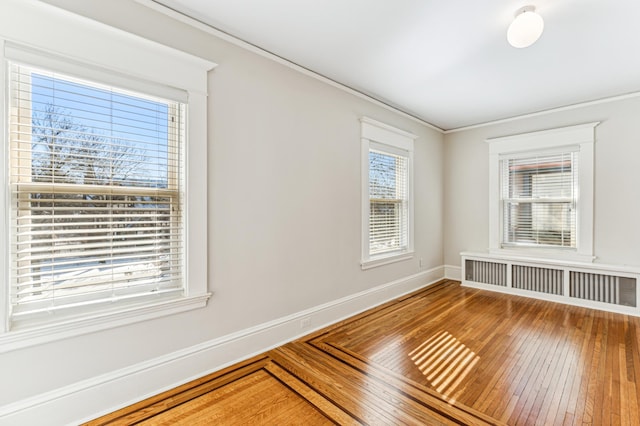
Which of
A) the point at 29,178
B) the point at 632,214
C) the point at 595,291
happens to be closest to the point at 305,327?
the point at 29,178

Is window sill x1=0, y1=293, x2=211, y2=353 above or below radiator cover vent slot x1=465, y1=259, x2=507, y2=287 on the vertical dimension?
above

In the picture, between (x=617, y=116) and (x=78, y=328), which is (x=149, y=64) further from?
(x=617, y=116)

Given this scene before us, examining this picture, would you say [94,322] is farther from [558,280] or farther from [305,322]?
[558,280]

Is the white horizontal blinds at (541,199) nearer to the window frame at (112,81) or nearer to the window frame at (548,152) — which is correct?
the window frame at (548,152)

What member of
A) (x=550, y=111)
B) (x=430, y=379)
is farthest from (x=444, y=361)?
(x=550, y=111)

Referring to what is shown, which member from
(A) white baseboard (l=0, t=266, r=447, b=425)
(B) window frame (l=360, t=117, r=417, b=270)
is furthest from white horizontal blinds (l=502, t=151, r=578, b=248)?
A: (A) white baseboard (l=0, t=266, r=447, b=425)

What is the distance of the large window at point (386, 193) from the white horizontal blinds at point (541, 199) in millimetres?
1633

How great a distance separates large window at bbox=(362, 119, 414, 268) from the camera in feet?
12.0

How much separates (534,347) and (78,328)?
11.7ft

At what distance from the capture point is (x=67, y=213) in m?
1.74

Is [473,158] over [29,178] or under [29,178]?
over

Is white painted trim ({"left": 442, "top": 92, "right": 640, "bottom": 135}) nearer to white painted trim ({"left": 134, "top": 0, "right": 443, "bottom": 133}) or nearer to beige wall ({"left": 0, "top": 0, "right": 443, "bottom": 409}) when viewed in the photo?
white painted trim ({"left": 134, "top": 0, "right": 443, "bottom": 133})

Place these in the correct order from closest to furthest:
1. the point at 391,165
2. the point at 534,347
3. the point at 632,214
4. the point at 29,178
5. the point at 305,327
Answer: the point at 29,178, the point at 534,347, the point at 305,327, the point at 632,214, the point at 391,165

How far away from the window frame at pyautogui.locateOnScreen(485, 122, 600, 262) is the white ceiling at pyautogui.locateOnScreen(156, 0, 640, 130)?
518 millimetres
